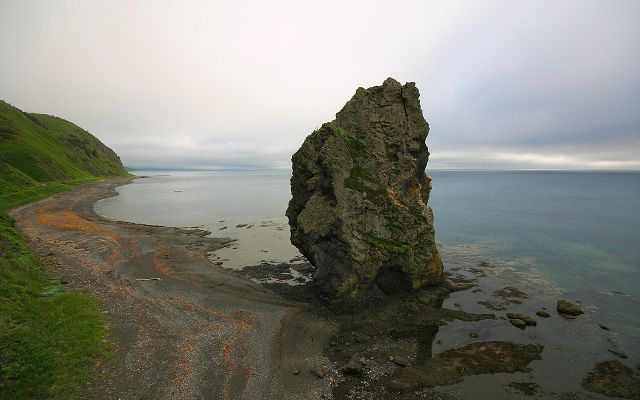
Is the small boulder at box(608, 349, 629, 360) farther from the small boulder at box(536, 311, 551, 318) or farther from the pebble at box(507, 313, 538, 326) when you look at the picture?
the small boulder at box(536, 311, 551, 318)

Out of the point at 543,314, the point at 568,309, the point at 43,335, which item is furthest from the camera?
the point at 568,309

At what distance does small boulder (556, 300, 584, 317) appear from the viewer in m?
30.2

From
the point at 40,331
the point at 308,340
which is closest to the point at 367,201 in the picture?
the point at 308,340

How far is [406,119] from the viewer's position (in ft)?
121

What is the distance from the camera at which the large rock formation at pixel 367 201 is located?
96.4 ft

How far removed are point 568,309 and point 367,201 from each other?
22.2 metres

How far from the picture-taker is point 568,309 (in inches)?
1193

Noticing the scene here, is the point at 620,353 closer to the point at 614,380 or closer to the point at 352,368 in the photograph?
the point at 614,380

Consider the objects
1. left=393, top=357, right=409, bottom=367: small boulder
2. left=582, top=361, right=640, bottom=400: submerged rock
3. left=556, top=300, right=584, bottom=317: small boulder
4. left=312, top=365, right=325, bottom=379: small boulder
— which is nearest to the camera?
left=582, top=361, right=640, bottom=400: submerged rock

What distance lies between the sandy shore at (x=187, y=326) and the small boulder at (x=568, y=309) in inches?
917

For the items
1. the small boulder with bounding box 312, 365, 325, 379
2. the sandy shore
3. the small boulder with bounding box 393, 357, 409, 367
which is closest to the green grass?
the sandy shore

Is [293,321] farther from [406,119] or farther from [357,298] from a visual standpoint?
[406,119]

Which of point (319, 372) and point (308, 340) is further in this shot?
point (308, 340)

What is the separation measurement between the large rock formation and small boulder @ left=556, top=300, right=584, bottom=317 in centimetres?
1133
